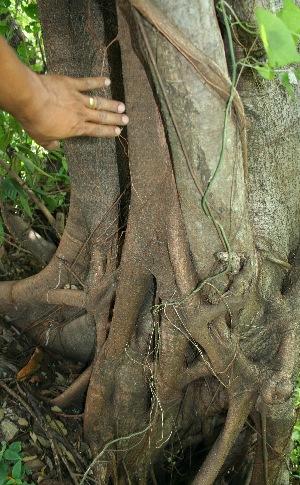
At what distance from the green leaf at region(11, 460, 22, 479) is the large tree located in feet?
1.23

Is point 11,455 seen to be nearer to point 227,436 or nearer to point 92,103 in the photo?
point 227,436

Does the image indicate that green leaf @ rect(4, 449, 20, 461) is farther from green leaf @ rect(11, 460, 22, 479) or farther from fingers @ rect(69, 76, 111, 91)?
fingers @ rect(69, 76, 111, 91)

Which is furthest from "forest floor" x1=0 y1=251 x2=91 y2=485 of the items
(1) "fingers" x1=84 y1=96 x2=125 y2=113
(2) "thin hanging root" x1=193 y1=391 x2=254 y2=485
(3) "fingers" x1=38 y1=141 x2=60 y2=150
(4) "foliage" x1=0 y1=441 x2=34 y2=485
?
(1) "fingers" x1=84 y1=96 x2=125 y2=113

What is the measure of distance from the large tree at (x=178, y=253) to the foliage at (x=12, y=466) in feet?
1.05

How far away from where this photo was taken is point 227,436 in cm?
206

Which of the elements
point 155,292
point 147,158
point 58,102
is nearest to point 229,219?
point 147,158

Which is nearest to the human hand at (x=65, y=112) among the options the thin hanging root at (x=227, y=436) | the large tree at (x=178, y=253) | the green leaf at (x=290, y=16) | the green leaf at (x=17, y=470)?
the large tree at (x=178, y=253)

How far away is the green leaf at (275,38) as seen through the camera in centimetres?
112

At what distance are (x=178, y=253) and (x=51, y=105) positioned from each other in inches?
25.7

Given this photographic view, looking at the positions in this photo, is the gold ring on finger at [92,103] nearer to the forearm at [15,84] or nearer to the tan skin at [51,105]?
the tan skin at [51,105]

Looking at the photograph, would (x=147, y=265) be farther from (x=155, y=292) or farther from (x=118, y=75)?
(x=118, y=75)

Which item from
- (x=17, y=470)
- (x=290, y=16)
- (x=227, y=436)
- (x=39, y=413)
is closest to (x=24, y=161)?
(x=39, y=413)

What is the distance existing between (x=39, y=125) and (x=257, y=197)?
98cm

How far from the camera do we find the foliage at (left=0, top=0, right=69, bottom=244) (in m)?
2.71
